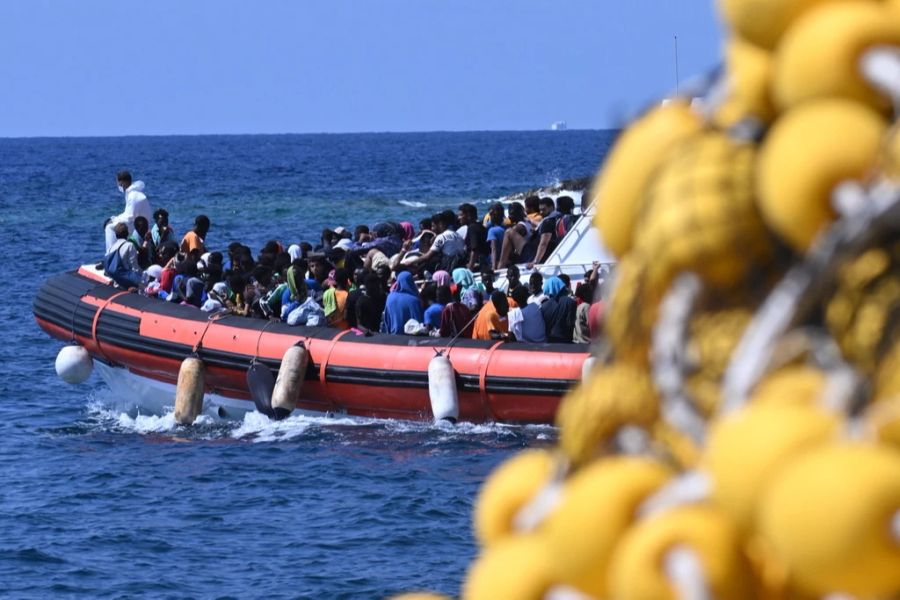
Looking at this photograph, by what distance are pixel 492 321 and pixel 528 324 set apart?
1.09 feet

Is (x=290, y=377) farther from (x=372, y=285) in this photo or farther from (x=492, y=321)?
(x=492, y=321)

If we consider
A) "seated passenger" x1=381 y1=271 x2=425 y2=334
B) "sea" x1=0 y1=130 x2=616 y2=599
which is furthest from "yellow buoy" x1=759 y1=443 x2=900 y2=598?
"seated passenger" x1=381 y1=271 x2=425 y2=334

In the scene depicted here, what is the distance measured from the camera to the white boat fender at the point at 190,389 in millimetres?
13141

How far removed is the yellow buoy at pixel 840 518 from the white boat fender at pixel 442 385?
9.96 meters

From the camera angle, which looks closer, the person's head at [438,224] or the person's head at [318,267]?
A: the person's head at [318,267]

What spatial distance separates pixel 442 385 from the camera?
466 inches

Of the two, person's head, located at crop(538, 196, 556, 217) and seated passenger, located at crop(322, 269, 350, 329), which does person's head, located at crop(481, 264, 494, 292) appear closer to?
seated passenger, located at crop(322, 269, 350, 329)

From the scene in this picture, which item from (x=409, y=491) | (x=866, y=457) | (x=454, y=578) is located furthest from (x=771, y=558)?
(x=409, y=491)

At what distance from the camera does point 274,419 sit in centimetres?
1298

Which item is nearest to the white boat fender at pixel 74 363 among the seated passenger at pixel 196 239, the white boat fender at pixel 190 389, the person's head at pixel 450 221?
the seated passenger at pixel 196 239

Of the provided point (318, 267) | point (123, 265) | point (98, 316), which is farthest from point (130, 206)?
point (318, 267)

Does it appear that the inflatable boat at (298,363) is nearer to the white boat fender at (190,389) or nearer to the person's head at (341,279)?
the white boat fender at (190,389)

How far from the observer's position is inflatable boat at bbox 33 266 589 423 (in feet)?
38.8

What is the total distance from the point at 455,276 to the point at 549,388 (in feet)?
6.36
